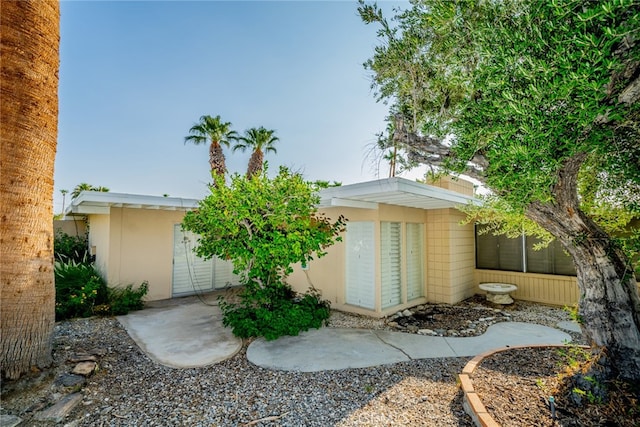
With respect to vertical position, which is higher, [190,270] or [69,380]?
[190,270]

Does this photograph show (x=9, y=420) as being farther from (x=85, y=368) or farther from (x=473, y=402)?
(x=473, y=402)

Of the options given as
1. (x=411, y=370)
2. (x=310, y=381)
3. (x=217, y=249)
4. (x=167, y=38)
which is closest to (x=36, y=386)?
(x=217, y=249)

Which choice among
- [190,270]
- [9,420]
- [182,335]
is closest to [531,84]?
[9,420]

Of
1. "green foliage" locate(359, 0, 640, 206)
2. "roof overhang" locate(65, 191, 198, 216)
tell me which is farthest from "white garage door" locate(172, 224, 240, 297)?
"green foliage" locate(359, 0, 640, 206)

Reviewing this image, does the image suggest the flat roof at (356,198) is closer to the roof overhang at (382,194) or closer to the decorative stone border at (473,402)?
the roof overhang at (382,194)

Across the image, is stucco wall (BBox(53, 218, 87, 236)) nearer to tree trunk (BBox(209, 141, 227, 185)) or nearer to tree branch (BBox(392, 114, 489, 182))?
tree trunk (BBox(209, 141, 227, 185))

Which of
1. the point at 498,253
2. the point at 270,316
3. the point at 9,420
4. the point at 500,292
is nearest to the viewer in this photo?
the point at 9,420

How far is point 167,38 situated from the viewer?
6.97m

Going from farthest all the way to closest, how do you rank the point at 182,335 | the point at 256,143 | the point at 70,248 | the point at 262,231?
1. the point at 256,143
2. the point at 70,248
3. the point at 182,335
4. the point at 262,231

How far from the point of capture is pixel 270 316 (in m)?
5.54

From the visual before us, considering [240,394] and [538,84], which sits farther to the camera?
[240,394]

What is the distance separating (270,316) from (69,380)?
2.87 metres

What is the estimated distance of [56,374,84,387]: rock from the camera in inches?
143

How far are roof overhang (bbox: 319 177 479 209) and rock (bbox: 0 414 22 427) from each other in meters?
5.27
